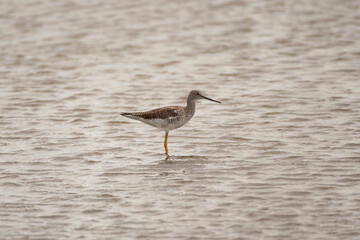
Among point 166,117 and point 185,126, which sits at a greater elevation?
point 166,117

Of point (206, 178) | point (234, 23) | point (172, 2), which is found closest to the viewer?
point (206, 178)

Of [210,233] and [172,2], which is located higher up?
[172,2]

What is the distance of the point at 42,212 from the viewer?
343 inches

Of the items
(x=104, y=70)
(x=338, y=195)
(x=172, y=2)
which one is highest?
(x=172, y=2)

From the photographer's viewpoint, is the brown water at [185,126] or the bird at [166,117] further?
the bird at [166,117]

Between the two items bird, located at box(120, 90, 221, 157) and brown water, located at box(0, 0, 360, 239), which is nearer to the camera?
brown water, located at box(0, 0, 360, 239)

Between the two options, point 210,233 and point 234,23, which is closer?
point 210,233

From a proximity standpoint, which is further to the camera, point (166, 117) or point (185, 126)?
point (185, 126)

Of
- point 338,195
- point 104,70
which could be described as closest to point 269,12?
point 104,70

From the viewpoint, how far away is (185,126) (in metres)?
13.3

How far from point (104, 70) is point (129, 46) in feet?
7.36

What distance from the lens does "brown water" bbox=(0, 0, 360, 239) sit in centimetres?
858

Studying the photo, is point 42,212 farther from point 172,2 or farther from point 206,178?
point 172,2

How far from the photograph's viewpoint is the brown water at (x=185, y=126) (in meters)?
8.58
